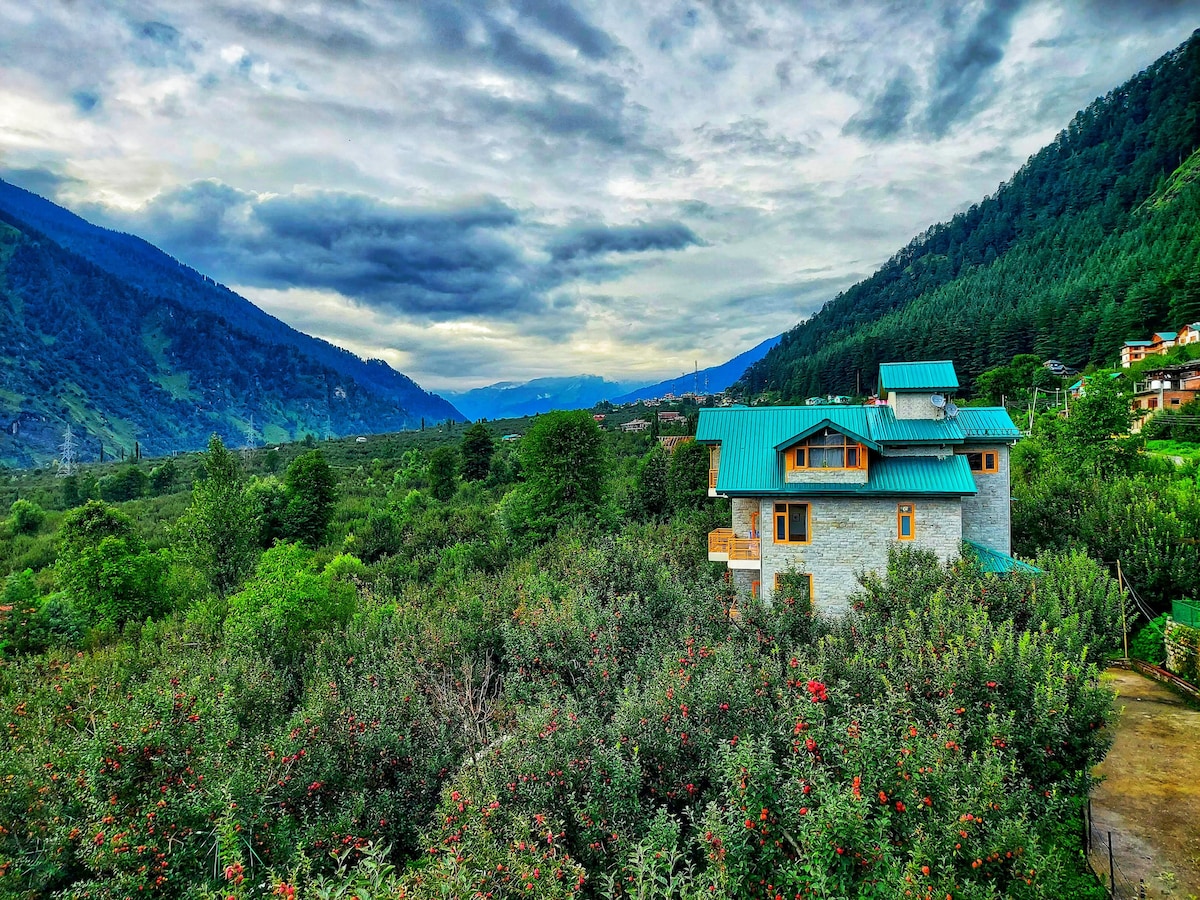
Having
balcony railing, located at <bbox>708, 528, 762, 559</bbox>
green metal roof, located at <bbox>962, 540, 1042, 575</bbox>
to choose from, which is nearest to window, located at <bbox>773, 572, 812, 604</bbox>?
balcony railing, located at <bbox>708, 528, 762, 559</bbox>

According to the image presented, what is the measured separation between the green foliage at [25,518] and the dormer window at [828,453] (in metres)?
52.7

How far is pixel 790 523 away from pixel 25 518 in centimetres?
5305

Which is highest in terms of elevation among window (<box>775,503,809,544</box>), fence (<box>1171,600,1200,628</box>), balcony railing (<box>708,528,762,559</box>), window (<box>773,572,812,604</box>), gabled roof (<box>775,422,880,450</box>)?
gabled roof (<box>775,422,880,450</box>)

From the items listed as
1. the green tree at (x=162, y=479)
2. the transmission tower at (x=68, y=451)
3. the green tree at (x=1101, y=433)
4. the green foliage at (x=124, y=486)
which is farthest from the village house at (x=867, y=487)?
the transmission tower at (x=68, y=451)

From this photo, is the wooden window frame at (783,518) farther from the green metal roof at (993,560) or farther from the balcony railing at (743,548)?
the green metal roof at (993,560)

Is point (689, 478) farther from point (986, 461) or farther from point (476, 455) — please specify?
point (476, 455)

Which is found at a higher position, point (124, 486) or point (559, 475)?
point (559, 475)

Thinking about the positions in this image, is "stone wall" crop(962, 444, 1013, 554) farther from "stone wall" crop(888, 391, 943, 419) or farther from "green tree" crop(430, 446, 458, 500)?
"green tree" crop(430, 446, 458, 500)

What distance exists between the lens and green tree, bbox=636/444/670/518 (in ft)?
120

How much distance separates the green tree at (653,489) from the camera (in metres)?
36.6

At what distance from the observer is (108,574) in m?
20.2

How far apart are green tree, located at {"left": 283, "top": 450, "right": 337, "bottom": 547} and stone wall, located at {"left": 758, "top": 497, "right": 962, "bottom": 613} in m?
33.0

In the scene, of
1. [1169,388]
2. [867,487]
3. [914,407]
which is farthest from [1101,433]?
[1169,388]

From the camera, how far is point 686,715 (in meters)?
7.77
